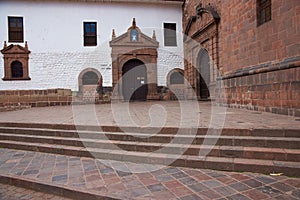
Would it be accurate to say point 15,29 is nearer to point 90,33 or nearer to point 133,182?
point 90,33

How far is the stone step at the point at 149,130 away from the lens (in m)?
3.59

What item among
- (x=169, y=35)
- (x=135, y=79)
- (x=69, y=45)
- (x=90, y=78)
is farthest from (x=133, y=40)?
(x=69, y=45)

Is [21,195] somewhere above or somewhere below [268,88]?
below

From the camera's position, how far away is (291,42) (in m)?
5.07

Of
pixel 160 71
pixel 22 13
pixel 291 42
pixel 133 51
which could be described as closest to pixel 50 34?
pixel 22 13

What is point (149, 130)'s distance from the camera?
13.9 ft

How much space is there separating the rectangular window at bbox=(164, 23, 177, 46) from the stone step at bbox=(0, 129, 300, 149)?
10.7 m

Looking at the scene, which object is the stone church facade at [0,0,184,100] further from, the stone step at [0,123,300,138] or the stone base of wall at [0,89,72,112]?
the stone step at [0,123,300,138]

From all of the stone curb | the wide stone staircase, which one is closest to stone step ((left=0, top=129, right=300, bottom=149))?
the wide stone staircase

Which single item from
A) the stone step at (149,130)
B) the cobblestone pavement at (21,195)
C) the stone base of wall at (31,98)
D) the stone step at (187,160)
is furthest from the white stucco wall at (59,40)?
the cobblestone pavement at (21,195)

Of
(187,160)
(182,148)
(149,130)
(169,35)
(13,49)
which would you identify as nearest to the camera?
(187,160)

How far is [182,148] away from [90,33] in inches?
467

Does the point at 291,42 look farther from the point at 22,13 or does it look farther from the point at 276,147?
the point at 22,13

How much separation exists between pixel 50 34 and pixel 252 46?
11492 mm
